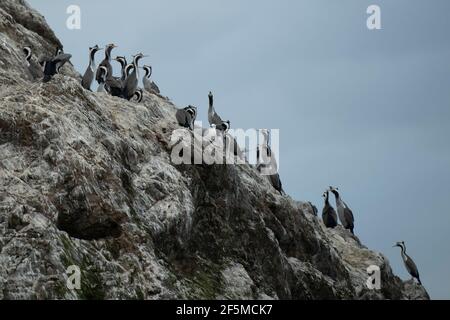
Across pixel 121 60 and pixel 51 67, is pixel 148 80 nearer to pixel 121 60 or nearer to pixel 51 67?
pixel 121 60

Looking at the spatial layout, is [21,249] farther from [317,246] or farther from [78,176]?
[317,246]

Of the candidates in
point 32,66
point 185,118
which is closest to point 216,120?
point 185,118

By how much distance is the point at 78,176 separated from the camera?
25406 mm

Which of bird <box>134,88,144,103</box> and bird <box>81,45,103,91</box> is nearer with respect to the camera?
bird <box>134,88,144,103</box>

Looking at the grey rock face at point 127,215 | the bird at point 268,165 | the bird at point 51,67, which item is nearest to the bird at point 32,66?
the grey rock face at point 127,215

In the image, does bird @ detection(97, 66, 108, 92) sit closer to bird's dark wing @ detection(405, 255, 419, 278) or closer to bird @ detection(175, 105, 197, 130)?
bird @ detection(175, 105, 197, 130)

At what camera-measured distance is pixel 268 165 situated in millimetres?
39312

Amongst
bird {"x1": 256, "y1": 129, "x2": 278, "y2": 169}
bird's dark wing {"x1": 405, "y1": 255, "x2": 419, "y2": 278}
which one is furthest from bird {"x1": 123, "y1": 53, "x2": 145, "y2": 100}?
bird's dark wing {"x1": 405, "y1": 255, "x2": 419, "y2": 278}

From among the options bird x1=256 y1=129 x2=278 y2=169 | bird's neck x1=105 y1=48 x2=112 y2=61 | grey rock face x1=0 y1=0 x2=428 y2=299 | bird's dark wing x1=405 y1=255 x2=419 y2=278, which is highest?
bird's neck x1=105 y1=48 x2=112 y2=61

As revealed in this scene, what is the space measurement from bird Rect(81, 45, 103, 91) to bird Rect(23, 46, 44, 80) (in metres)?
1.96

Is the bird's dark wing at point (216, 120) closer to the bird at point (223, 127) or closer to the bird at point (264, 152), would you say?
the bird at point (223, 127)

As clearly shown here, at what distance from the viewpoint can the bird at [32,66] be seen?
3544 centimetres

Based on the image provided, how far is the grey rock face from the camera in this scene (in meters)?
23.2

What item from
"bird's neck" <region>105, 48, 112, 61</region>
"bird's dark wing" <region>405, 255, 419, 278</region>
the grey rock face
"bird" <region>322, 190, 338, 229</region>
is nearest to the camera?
the grey rock face
